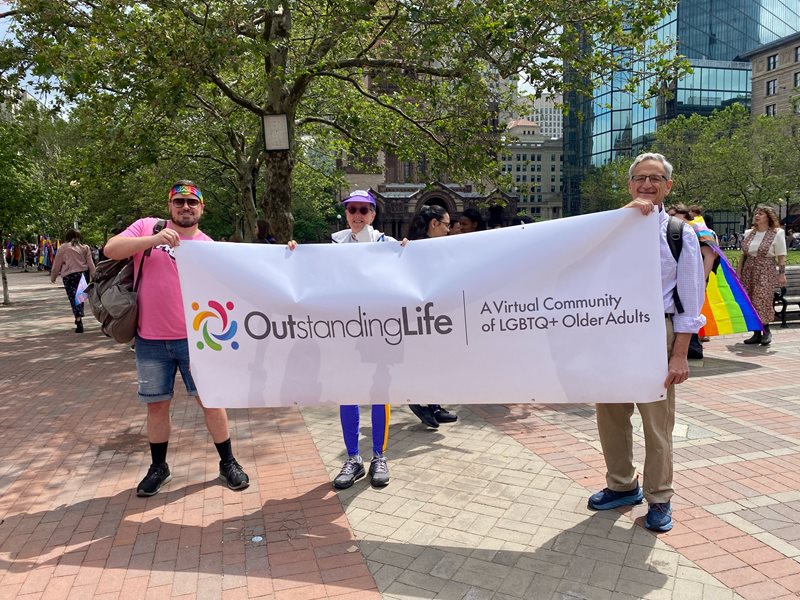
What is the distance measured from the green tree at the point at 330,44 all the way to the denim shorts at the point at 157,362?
5.09m

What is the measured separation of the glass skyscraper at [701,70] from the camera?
2864 inches

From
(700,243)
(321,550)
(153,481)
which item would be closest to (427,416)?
(321,550)

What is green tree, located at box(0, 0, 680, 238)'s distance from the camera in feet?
26.6

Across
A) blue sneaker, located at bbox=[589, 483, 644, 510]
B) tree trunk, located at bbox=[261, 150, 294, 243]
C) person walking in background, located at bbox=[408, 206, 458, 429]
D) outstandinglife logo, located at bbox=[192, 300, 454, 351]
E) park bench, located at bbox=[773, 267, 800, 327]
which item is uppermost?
tree trunk, located at bbox=[261, 150, 294, 243]

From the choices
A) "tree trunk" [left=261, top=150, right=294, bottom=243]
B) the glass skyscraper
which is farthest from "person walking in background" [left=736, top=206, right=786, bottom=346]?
the glass skyscraper

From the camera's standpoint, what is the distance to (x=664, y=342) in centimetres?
333

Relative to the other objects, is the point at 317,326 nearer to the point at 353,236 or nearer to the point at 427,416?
the point at 353,236

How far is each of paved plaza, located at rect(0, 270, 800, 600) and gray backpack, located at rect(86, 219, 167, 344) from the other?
122 cm

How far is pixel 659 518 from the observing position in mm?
3455

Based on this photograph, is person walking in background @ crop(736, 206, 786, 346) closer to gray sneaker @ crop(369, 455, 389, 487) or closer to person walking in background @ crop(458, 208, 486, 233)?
person walking in background @ crop(458, 208, 486, 233)

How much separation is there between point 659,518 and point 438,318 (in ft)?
5.52

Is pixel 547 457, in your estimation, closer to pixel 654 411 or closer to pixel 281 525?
pixel 654 411

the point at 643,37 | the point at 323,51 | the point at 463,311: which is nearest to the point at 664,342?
the point at 463,311

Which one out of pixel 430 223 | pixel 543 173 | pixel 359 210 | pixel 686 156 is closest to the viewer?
pixel 359 210
